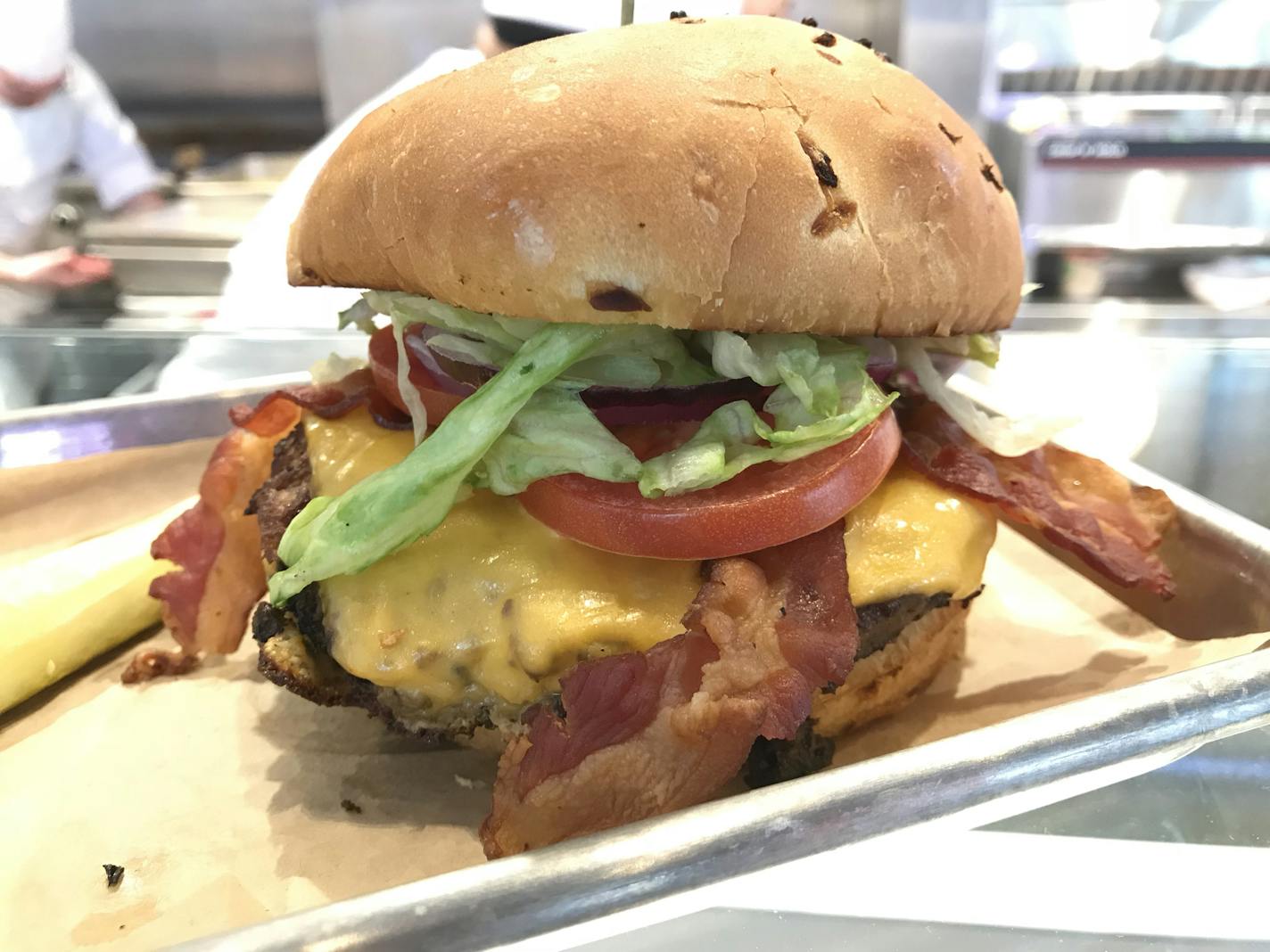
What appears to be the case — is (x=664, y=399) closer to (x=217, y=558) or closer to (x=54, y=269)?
(x=217, y=558)

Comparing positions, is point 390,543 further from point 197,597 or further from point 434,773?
point 197,597

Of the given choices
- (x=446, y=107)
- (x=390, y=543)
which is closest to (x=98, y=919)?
(x=390, y=543)

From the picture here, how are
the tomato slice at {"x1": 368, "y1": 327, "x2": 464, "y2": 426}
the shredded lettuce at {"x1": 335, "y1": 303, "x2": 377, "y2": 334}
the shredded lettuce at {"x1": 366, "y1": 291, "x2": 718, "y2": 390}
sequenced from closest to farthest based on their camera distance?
the shredded lettuce at {"x1": 366, "y1": 291, "x2": 718, "y2": 390}
the tomato slice at {"x1": 368, "y1": 327, "x2": 464, "y2": 426}
the shredded lettuce at {"x1": 335, "y1": 303, "x2": 377, "y2": 334}

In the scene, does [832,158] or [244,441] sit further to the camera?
[244,441]

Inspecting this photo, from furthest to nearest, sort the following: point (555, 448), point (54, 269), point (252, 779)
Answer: point (54, 269) < point (252, 779) < point (555, 448)

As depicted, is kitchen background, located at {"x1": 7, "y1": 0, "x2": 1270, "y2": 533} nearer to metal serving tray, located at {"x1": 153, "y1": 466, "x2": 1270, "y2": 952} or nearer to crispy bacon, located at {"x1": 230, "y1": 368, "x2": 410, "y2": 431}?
crispy bacon, located at {"x1": 230, "y1": 368, "x2": 410, "y2": 431}

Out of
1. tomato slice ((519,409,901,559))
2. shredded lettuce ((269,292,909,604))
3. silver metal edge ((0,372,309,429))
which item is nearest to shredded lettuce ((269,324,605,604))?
shredded lettuce ((269,292,909,604))

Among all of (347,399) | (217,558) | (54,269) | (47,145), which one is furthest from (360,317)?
(47,145)
